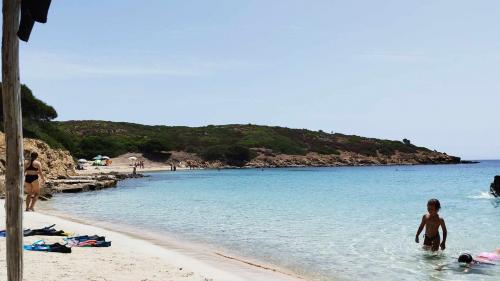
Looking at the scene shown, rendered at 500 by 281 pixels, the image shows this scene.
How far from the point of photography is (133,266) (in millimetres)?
8648

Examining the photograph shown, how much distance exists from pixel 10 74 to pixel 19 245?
5.61 feet

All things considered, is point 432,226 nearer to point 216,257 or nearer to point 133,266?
point 216,257

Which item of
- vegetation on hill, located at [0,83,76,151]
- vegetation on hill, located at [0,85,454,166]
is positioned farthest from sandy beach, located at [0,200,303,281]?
vegetation on hill, located at [0,85,454,166]

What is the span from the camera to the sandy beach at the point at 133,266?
7.67 m

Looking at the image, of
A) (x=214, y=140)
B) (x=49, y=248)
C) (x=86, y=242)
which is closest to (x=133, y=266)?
(x=49, y=248)

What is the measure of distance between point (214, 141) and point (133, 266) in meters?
117

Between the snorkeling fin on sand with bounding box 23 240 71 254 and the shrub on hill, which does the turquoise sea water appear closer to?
the snorkeling fin on sand with bounding box 23 240 71 254

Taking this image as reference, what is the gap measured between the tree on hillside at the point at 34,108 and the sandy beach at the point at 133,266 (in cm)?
6236

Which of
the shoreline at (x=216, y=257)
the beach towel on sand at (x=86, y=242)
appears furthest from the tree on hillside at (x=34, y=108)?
the beach towel on sand at (x=86, y=242)

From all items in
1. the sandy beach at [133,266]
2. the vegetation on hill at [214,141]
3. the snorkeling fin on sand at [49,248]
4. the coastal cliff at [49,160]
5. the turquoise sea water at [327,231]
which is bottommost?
the turquoise sea water at [327,231]

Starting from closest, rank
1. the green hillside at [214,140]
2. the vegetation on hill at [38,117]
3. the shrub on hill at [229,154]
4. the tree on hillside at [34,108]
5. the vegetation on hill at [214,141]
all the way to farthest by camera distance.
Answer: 1. the vegetation on hill at [38,117]
2. the tree on hillside at [34,108]
3. the vegetation on hill at [214,141]
4. the green hillside at [214,140]
5. the shrub on hill at [229,154]

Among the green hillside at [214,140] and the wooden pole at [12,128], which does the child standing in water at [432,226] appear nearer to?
the wooden pole at [12,128]

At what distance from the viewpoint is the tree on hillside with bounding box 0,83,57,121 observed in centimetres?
6731

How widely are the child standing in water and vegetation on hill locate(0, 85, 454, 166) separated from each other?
231 feet
